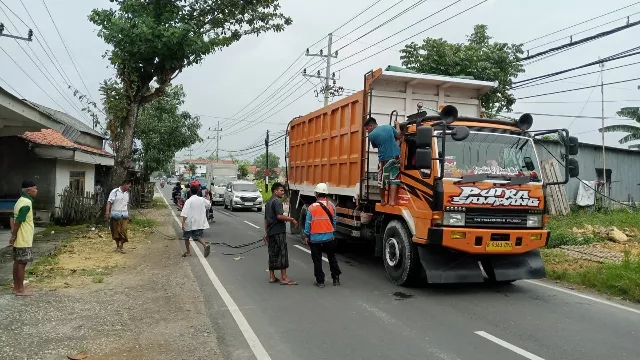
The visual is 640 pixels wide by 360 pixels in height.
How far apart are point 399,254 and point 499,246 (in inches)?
59.4

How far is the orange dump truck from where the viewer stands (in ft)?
22.6

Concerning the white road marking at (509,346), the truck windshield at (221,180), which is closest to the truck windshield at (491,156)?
the white road marking at (509,346)

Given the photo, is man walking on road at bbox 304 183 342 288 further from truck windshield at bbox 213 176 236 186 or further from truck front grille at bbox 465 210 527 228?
truck windshield at bbox 213 176 236 186

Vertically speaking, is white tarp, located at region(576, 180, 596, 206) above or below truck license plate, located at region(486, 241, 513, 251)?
above

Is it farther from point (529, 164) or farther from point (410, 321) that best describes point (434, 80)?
point (410, 321)

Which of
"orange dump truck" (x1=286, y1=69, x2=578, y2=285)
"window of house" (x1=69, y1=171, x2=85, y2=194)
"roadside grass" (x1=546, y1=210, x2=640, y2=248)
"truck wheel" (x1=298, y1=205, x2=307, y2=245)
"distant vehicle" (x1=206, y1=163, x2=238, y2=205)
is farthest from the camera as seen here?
"distant vehicle" (x1=206, y1=163, x2=238, y2=205)

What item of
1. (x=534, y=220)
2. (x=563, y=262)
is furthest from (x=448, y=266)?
(x=563, y=262)

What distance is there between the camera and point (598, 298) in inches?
290

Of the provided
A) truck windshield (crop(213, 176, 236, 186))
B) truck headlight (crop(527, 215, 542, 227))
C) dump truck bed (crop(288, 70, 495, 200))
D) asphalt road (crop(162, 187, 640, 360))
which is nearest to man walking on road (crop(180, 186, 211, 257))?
asphalt road (crop(162, 187, 640, 360))

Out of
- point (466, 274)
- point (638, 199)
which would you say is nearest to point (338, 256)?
point (466, 274)

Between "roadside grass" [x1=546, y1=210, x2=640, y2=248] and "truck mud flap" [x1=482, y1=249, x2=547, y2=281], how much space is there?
198 inches

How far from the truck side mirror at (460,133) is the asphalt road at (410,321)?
7.62 ft

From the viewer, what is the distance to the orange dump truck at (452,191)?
6875mm

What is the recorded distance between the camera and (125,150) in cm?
1620
